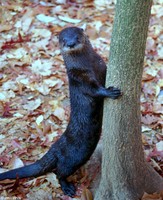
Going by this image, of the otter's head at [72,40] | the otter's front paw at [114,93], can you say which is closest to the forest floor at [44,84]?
the otter's front paw at [114,93]

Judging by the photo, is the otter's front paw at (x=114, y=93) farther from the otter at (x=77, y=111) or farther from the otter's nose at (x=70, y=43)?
the otter's nose at (x=70, y=43)

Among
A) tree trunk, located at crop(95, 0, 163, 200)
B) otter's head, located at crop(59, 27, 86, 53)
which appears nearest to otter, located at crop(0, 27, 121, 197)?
otter's head, located at crop(59, 27, 86, 53)

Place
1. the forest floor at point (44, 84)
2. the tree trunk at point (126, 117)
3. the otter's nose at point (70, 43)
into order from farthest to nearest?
the forest floor at point (44, 84), the otter's nose at point (70, 43), the tree trunk at point (126, 117)

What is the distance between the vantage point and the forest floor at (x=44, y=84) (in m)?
3.69

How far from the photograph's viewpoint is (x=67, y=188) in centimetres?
348

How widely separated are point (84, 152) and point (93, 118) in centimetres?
33

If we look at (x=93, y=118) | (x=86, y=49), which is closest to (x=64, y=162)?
(x=93, y=118)

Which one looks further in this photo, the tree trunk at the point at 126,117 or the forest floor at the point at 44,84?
the forest floor at the point at 44,84

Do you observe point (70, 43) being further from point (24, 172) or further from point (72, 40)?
point (24, 172)

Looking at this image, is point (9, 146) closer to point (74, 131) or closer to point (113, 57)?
point (74, 131)

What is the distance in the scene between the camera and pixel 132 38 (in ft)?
8.40

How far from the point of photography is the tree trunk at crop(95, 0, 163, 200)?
2531 mm

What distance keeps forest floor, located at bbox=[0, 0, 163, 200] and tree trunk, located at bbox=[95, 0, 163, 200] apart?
190mm

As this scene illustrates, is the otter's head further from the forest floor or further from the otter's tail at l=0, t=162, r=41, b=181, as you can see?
the forest floor
